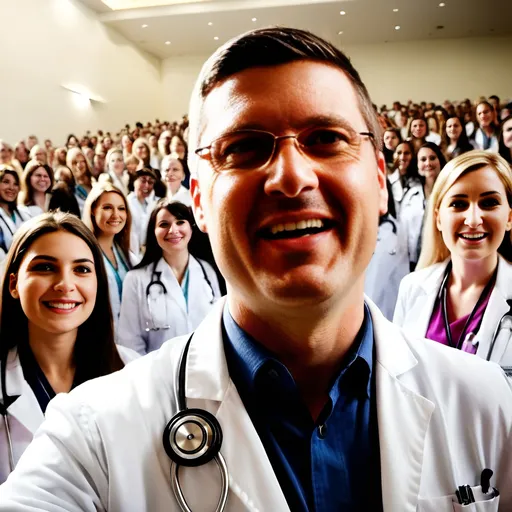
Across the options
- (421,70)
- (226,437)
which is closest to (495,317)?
(226,437)

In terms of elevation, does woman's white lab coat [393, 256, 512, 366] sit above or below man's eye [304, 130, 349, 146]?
below

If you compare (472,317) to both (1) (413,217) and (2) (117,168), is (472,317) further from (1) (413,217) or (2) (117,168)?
(2) (117,168)

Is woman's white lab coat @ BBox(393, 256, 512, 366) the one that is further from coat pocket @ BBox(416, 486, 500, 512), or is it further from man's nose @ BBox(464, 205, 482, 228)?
coat pocket @ BBox(416, 486, 500, 512)

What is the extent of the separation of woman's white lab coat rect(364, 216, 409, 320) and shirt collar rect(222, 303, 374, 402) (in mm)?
2845

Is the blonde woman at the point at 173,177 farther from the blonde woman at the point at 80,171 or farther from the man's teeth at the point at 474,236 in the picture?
the man's teeth at the point at 474,236

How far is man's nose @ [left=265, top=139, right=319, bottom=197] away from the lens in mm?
678

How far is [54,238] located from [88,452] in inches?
44.1

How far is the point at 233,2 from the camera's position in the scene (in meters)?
7.69

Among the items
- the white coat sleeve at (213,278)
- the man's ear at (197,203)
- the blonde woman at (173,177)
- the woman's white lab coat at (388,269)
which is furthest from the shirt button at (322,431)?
the blonde woman at (173,177)

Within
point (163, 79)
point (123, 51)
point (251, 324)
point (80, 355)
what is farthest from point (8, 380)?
point (163, 79)

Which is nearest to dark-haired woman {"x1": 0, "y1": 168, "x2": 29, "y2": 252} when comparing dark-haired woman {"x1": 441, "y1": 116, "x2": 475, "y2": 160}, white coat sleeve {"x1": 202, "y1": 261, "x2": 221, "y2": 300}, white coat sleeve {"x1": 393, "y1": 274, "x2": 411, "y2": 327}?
white coat sleeve {"x1": 202, "y1": 261, "x2": 221, "y2": 300}

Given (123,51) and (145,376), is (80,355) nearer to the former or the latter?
(145,376)

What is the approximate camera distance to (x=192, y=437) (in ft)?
2.31

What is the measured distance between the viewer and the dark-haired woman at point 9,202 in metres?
3.62
